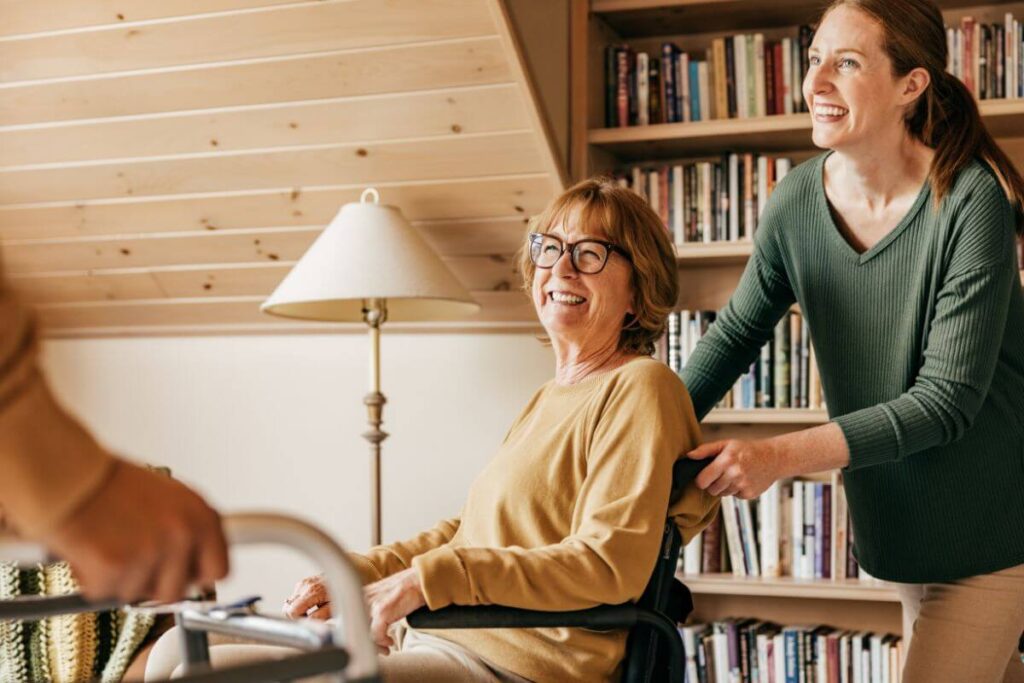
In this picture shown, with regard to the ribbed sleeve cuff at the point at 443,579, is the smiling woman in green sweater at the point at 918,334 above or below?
above

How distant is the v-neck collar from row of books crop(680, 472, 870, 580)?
126 centimetres

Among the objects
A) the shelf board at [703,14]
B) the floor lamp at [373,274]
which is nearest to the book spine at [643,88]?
the shelf board at [703,14]

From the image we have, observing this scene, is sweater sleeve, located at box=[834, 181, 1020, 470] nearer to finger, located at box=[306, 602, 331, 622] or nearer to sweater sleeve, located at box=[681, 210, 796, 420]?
sweater sleeve, located at box=[681, 210, 796, 420]

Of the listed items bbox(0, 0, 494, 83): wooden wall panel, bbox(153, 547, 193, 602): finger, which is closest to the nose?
bbox(153, 547, 193, 602): finger

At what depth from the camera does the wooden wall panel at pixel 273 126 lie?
9.39ft

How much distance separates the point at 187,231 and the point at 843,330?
2.22m

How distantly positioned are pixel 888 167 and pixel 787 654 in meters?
1.56

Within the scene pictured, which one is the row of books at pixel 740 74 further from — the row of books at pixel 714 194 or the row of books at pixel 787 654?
the row of books at pixel 787 654

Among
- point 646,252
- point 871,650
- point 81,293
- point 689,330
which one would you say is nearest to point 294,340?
point 81,293

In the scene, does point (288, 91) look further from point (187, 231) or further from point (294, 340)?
point (294, 340)

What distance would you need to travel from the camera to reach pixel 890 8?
5.39 feet

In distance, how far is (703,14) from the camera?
2.94 m

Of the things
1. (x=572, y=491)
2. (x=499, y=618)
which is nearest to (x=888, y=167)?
(x=572, y=491)

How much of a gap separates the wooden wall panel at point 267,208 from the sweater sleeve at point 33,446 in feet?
7.83
